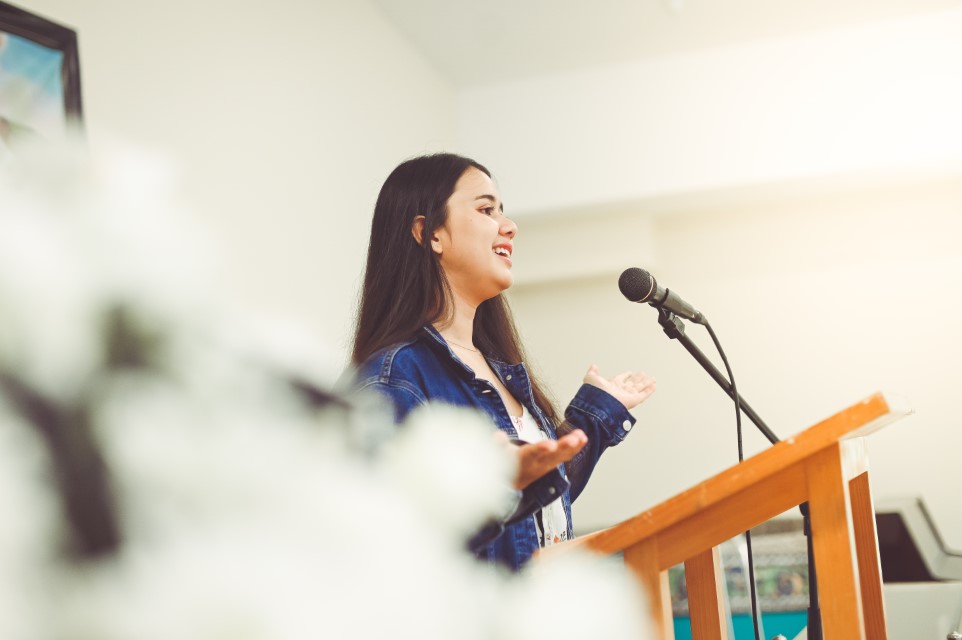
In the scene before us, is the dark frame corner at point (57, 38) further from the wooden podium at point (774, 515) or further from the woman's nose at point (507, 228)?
the wooden podium at point (774, 515)

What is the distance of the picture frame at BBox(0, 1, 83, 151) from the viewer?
74.2 inches

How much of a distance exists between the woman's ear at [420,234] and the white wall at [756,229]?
9.40 ft

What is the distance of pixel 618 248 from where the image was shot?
185 inches

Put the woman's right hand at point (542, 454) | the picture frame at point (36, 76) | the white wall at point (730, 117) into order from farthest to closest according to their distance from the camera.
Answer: the white wall at point (730, 117) < the picture frame at point (36, 76) < the woman's right hand at point (542, 454)

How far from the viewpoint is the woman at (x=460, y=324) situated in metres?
1.40

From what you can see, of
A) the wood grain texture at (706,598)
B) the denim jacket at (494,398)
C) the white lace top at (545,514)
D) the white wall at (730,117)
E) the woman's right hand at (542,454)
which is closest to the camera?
the woman's right hand at (542,454)

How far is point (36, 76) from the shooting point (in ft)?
6.52

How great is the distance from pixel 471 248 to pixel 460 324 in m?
0.13

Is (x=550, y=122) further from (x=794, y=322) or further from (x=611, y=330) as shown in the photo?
(x=794, y=322)

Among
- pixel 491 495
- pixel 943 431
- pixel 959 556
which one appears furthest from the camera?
pixel 943 431

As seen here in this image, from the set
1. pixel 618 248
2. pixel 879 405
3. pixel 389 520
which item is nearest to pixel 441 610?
pixel 389 520

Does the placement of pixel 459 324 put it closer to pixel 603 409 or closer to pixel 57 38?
pixel 603 409

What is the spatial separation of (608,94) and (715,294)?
115 centimetres

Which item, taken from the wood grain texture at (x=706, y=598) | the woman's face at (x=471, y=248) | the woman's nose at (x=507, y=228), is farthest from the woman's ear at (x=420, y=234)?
the wood grain texture at (x=706, y=598)
